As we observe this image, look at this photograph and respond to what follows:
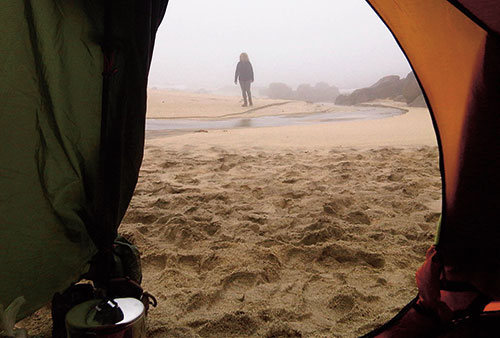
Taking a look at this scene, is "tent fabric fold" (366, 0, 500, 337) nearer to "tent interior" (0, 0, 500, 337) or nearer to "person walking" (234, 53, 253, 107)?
"tent interior" (0, 0, 500, 337)

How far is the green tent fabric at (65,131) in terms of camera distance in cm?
128

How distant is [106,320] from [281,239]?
4.26ft

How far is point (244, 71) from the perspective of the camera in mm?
12852

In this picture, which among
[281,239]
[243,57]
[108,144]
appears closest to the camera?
[108,144]

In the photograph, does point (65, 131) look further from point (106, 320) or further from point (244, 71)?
point (244, 71)

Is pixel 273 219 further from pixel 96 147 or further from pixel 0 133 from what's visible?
pixel 0 133

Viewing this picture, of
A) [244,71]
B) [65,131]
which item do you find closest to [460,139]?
[65,131]

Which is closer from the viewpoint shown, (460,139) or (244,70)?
(460,139)

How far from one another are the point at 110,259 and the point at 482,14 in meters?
1.42

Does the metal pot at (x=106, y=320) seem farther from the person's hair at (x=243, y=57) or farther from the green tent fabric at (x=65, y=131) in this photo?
the person's hair at (x=243, y=57)

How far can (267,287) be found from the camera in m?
1.75

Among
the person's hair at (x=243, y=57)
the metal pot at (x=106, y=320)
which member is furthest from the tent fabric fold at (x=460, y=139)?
the person's hair at (x=243, y=57)

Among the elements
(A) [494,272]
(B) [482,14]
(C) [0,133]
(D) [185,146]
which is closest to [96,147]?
(C) [0,133]

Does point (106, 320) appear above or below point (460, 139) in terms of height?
below
